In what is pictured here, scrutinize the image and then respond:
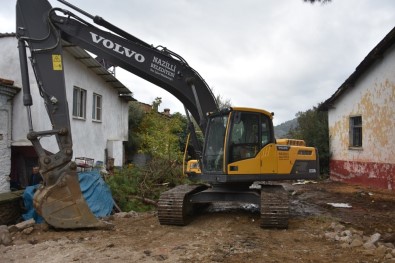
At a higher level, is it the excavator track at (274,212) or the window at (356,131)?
the window at (356,131)

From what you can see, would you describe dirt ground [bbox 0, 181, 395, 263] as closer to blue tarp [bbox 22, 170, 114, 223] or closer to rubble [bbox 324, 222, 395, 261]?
rubble [bbox 324, 222, 395, 261]

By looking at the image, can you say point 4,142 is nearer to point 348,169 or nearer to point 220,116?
point 220,116

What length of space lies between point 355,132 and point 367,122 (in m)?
1.55

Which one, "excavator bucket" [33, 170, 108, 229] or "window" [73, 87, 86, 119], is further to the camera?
"window" [73, 87, 86, 119]

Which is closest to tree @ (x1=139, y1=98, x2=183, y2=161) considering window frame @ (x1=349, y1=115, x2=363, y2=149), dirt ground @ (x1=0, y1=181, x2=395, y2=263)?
window frame @ (x1=349, y1=115, x2=363, y2=149)

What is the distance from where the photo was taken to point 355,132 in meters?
17.3

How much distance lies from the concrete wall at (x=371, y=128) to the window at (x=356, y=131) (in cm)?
19

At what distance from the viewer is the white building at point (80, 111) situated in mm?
10977

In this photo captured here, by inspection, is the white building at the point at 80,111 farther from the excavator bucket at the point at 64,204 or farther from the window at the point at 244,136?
the window at the point at 244,136

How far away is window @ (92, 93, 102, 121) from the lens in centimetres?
1510

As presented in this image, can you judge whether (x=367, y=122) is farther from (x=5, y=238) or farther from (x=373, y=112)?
(x=5, y=238)

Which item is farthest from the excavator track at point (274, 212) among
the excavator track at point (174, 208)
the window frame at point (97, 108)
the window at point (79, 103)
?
the window frame at point (97, 108)

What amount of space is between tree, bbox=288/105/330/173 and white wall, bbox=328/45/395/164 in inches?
52.0

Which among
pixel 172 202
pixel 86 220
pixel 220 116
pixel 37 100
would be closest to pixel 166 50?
pixel 220 116
